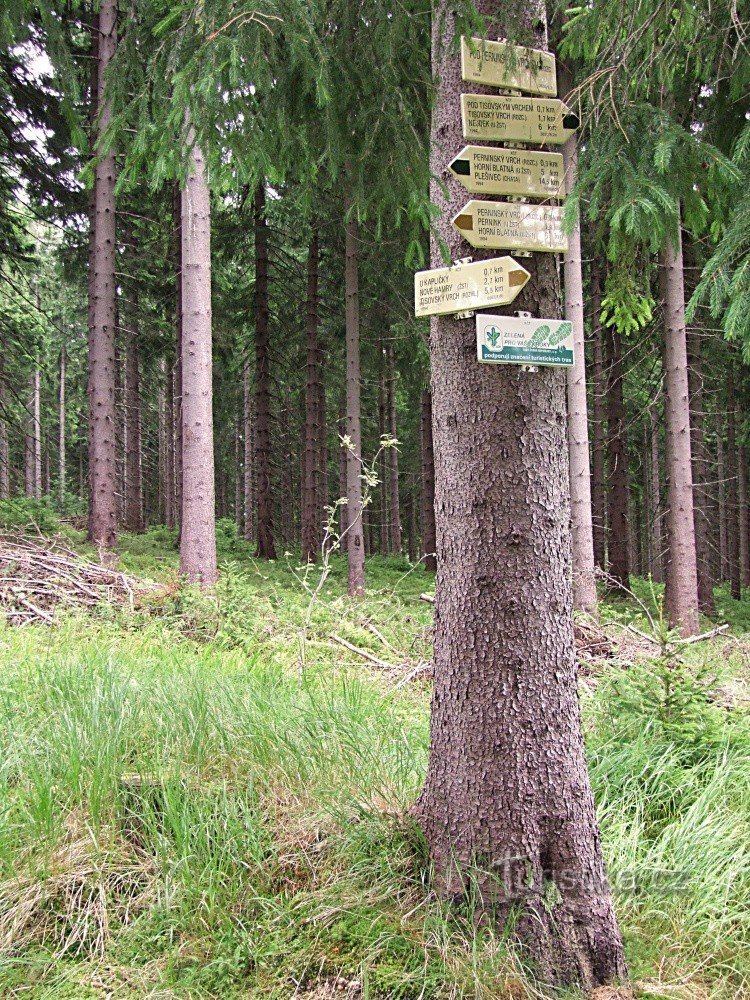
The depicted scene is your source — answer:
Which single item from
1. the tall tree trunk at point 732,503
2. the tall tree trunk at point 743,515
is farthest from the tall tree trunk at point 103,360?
the tall tree trunk at point 743,515

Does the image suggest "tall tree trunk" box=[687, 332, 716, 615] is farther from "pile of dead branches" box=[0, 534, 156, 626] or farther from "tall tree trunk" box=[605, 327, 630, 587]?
"pile of dead branches" box=[0, 534, 156, 626]

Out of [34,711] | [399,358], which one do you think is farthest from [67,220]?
[34,711]

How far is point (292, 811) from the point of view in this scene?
8.77 feet

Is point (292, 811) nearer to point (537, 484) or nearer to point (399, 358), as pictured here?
point (537, 484)

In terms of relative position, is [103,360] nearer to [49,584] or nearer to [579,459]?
[49,584]

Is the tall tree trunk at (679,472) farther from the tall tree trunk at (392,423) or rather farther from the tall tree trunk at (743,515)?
the tall tree trunk at (743,515)

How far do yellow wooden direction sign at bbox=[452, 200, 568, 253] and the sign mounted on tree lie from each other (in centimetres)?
29

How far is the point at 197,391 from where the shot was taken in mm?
8453

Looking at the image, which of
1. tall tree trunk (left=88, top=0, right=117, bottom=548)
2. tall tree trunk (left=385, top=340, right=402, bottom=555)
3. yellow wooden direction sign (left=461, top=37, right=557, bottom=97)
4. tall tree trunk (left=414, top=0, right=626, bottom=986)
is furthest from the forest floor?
tall tree trunk (left=385, top=340, right=402, bottom=555)

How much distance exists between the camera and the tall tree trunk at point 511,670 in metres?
2.23

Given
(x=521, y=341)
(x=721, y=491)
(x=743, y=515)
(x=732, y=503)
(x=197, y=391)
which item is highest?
(x=197, y=391)

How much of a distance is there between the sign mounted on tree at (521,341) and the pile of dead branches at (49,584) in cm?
524

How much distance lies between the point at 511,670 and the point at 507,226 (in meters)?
1.57

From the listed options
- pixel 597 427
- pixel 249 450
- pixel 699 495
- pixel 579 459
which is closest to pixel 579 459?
pixel 579 459
